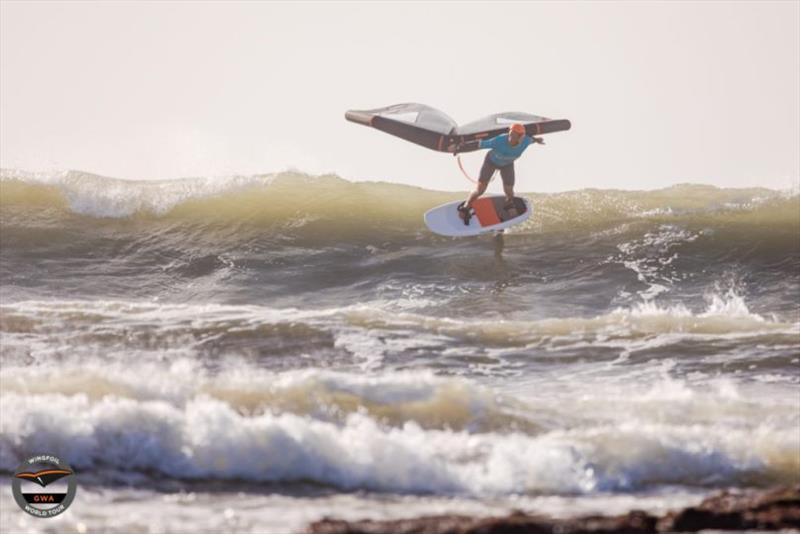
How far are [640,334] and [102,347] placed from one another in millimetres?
5412

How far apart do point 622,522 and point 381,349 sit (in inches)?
226

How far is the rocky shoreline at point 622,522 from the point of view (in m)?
6.44

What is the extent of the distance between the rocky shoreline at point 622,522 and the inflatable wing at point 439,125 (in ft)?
29.7

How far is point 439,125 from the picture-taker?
51.1ft

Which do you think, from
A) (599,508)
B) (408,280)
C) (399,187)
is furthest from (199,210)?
(599,508)

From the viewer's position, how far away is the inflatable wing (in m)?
15.3

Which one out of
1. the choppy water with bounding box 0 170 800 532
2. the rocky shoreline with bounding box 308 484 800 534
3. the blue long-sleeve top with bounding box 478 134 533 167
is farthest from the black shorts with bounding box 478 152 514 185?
the rocky shoreline with bounding box 308 484 800 534

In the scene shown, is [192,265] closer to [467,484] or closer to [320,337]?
[320,337]

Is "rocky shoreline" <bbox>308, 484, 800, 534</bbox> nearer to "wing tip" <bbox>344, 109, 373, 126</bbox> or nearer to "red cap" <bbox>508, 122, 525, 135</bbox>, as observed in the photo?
"red cap" <bbox>508, 122, 525, 135</bbox>

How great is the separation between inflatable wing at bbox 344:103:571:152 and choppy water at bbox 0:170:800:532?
192cm

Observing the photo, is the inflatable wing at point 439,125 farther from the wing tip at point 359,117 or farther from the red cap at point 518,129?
the red cap at point 518,129

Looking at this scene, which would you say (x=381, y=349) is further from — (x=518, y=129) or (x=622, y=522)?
(x=622, y=522)

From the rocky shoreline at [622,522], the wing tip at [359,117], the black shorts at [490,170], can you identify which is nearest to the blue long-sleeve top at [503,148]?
the black shorts at [490,170]

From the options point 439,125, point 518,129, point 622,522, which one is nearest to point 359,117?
point 439,125
